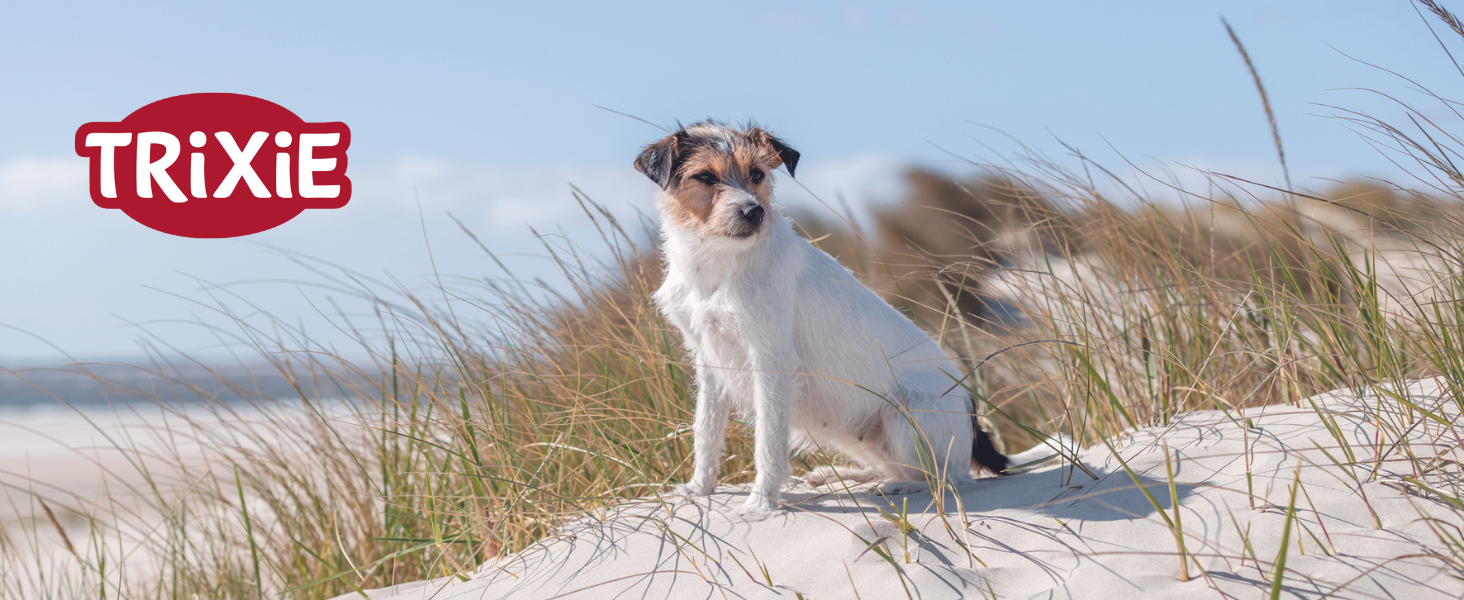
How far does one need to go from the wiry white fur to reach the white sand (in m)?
0.22

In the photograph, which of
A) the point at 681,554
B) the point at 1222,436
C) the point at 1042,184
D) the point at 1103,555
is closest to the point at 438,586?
the point at 681,554

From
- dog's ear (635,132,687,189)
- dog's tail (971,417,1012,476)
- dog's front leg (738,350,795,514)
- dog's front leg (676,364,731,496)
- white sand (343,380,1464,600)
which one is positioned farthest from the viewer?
dog's tail (971,417,1012,476)

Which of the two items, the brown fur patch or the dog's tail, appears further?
the dog's tail

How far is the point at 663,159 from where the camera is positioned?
3516 mm

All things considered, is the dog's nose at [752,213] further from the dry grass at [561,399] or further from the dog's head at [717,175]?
the dry grass at [561,399]

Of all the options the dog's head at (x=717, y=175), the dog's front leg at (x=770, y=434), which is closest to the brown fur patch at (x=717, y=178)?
the dog's head at (x=717, y=175)

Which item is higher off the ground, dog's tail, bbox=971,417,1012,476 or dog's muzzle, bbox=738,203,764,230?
dog's muzzle, bbox=738,203,764,230

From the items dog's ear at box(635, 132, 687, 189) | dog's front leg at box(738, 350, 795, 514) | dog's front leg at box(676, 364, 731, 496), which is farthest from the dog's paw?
dog's ear at box(635, 132, 687, 189)

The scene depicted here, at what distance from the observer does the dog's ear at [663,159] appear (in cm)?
351

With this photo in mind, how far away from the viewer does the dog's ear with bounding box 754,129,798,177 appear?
3639 mm

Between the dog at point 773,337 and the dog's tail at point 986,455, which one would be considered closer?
the dog at point 773,337

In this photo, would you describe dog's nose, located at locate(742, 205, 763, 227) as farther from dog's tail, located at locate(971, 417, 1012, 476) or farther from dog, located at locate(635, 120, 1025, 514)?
dog's tail, located at locate(971, 417, 1012, 476)

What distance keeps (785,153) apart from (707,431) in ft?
3.98

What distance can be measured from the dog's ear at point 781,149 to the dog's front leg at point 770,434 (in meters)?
0.88
